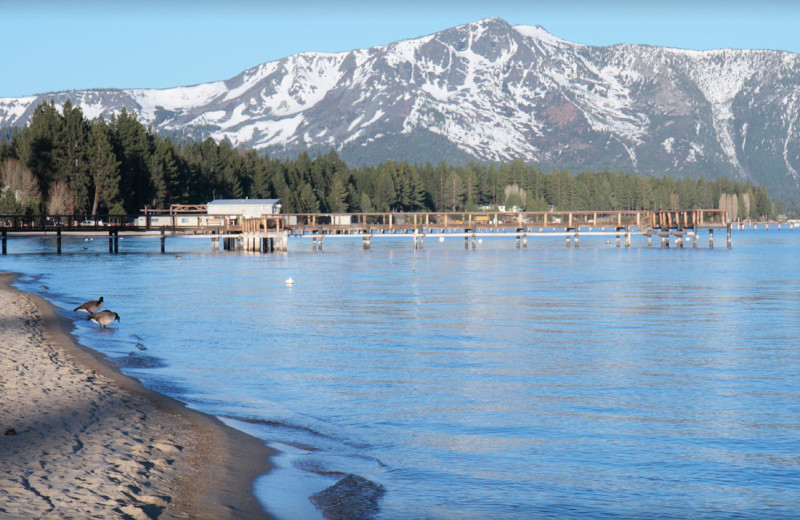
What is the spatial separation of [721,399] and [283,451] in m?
10.5

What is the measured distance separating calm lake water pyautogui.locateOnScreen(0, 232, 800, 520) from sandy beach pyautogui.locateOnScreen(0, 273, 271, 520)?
77cm

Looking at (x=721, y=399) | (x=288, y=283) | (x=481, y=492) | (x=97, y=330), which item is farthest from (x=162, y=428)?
(x=288, y=283)

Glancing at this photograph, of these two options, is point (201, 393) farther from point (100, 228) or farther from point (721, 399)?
point (100, 228)

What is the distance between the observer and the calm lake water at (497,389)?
1410 centimetres

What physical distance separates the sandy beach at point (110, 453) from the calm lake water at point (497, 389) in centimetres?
77

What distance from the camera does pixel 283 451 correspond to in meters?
16.0

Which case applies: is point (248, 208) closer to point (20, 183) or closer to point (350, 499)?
point (20, 183)

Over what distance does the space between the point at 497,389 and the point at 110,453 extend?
1045 centimetres

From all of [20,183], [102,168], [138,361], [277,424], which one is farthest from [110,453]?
[102,168]

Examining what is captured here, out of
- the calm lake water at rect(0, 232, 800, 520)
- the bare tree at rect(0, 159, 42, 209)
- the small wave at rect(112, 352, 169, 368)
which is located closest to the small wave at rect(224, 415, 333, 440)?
the calm lake water at rect(0, 232, 800, 520)

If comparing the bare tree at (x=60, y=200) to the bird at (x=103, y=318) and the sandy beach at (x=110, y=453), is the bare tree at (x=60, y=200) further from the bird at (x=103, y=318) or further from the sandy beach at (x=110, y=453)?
the sandy beach at (x=110, y=453)

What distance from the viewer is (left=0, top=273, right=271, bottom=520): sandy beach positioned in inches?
462

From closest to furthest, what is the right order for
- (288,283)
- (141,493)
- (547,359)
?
(141,493) → (547,359) → (288,283)

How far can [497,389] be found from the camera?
72.6 feet
